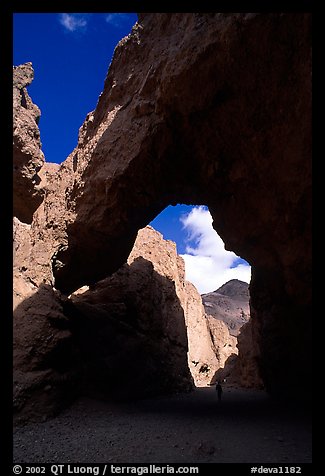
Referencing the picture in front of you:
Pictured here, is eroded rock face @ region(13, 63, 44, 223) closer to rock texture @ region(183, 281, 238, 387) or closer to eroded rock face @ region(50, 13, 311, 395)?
eroded rock face @ region(50, 13, 311, 395)

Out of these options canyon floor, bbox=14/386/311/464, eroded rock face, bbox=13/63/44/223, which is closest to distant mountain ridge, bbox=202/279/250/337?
eroded rock face, bbox=13/63/44/223

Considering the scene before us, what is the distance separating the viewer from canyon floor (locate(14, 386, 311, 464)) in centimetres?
460

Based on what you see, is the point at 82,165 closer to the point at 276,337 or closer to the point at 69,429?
the point at 69,429

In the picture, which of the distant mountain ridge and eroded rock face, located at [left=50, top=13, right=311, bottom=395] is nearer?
eroded rock face, located at [left=50, top=13, right=311, bottom=395]

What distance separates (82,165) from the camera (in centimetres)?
1001

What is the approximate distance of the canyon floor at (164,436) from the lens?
4598mm

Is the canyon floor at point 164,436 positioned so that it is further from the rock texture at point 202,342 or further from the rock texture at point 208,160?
the rock texture at point 202,342

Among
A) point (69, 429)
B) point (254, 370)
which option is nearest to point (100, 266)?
point (69, 429)

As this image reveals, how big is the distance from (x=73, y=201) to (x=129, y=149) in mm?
2663

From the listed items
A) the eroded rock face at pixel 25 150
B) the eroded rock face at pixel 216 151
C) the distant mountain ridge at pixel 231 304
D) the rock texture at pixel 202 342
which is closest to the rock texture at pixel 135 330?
the eroded rock face at pixel 216 151

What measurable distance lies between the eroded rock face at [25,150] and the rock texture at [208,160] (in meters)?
5.95

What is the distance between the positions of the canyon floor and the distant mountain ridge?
152 ft

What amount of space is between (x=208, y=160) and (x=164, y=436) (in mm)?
6915
